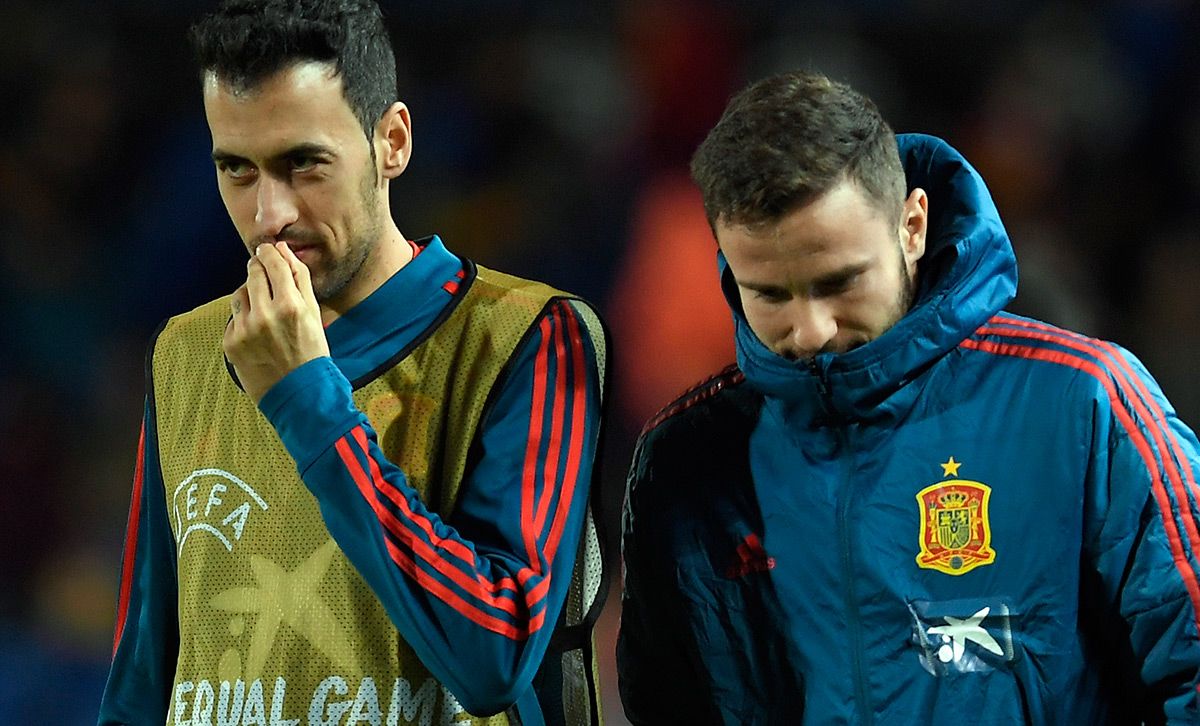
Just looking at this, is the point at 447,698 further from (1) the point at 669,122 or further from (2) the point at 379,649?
(1) the point at 669,122

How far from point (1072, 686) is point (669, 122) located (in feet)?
12.8

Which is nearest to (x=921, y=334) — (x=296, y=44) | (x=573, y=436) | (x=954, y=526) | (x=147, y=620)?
(x=954, y=526)

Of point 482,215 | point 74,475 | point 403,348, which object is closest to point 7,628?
point 74,475

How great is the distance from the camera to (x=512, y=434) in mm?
2273

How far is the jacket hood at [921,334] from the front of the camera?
221 centimetres

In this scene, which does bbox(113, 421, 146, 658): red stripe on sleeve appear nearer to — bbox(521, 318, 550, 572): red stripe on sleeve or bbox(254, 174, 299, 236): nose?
bbox(254, 174, 299, 236): nose

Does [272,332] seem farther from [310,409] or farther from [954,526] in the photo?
[954,526]

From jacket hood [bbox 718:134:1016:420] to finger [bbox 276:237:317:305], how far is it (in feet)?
1.94

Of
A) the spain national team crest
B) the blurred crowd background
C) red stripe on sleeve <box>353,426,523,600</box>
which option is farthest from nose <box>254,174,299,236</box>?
the blurred crowd background

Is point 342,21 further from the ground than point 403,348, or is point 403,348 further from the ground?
point 342,21

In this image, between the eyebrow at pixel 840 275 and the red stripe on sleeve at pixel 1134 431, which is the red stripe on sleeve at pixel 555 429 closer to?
the eyebrow at pixel 840 275

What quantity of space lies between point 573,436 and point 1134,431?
0.72m

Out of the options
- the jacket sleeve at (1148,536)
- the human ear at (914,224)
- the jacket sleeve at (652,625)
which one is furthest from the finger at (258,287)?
the jacket sleeve at (1148,536)

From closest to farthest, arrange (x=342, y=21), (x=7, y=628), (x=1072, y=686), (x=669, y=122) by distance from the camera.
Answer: (x=1072, y=686), (x=342, y=21), (x=7, y=628), (x=669, y=122)
